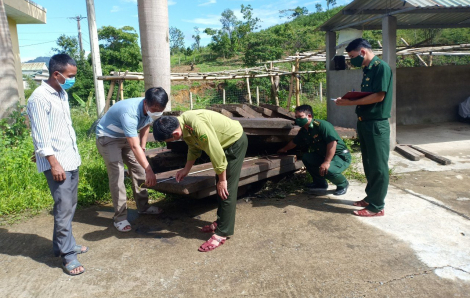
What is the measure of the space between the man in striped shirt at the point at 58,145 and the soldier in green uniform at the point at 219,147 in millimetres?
861

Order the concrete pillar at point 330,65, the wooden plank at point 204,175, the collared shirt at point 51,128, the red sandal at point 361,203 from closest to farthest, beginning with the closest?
the collared shirt at point 51,128 → the wooden plank at point 204,175 → the red sandal at point 361,203 → the concrete pillar at point 330,65

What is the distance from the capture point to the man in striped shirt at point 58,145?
313cm

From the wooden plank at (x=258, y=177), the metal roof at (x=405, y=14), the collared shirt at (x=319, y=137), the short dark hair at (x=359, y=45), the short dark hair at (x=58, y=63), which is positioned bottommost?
the wooden plank at (x=258, y=177)

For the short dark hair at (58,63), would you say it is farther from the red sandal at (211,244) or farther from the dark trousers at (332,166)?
the dark trousers at (332,166)

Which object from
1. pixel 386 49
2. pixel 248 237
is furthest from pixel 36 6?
pixel 248 237

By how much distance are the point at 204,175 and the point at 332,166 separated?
1713 millimetres

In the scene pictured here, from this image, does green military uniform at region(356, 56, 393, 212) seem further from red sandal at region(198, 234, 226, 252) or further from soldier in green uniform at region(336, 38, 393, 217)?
red sandal at region(198, 234, 226, 252)

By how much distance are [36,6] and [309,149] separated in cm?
1282

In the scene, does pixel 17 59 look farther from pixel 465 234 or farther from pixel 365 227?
pixel 465 234

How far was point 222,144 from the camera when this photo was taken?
3695 mm

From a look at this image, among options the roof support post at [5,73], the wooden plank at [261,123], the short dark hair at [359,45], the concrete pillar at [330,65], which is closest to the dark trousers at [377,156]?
the short dark hair at [359,45]

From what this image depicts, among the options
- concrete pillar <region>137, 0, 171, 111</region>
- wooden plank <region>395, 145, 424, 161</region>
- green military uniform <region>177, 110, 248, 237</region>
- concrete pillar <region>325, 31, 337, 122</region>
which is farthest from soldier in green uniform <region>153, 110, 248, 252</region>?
concrete pillar <region>325, 31, 337, 122</region>

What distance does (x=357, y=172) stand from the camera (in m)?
5.88

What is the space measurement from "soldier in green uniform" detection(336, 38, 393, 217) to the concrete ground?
31cm
